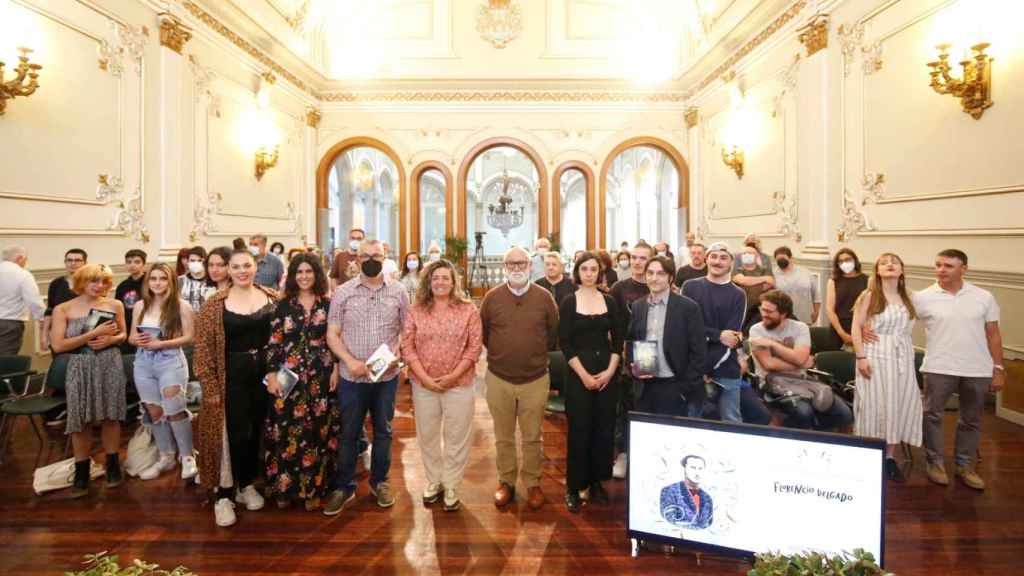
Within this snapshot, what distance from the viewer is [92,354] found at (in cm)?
339

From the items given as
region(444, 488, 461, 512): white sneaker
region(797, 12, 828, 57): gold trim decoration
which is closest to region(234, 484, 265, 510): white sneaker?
region(444, 488, 461, 512): white sneaker

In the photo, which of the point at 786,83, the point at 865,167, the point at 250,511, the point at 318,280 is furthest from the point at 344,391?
the point at 786,83

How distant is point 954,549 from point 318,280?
382cm

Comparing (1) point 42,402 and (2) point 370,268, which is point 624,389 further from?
(1) point 42,402

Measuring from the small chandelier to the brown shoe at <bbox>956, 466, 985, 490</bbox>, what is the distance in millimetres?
10522

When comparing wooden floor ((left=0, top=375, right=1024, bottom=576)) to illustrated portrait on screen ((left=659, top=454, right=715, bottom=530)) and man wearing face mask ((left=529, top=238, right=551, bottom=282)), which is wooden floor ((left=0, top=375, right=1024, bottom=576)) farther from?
man wearing face mask ((left=529, top=238, right=551, bottom=282))

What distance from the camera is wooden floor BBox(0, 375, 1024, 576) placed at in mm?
2619

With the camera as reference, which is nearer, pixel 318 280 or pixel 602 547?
pixel 602 547

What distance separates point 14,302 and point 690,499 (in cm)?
555

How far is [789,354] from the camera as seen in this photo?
3.58 m

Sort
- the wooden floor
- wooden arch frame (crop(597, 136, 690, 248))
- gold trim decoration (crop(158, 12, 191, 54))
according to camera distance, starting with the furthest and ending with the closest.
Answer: wooden arch frame (crop(597, 136, 690, 248)) → gold trim decoration (crop(158, 12, 191, 54)) → the wooden floor

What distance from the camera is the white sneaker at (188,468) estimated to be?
353cm

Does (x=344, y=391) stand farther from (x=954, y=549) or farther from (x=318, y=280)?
(x=954, y=549)

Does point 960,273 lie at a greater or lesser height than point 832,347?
greater
